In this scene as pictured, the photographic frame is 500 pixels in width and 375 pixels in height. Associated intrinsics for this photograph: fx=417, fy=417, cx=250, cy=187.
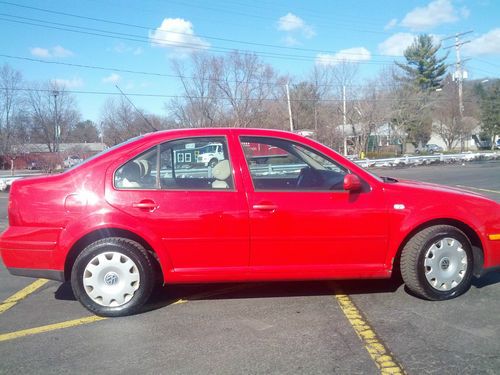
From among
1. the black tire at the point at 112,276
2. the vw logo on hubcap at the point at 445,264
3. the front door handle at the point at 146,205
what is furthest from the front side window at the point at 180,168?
the vw logo on hubcap at the point at 445,264

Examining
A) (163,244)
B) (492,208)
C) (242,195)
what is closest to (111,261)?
(163,244)

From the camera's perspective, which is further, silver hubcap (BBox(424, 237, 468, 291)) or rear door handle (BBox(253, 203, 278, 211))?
silver hubcap (BBox(424, 237, 468, 291))

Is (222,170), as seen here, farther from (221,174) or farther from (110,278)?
(110,278)

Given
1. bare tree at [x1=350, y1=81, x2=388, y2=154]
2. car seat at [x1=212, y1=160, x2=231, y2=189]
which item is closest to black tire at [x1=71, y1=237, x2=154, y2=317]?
car seat at [x1=212, y1=160, x2=231, y2=189]

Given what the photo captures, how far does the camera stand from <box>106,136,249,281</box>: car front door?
3525 millimetres

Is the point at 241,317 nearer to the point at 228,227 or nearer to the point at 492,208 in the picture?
the point at 228,227

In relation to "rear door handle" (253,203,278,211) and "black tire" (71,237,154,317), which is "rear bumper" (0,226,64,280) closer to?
"black tire" (71,237,154,317)

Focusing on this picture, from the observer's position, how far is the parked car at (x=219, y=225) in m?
3.53

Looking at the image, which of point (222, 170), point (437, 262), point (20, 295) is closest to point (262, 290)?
point (222, 170)

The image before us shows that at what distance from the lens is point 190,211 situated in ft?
11.6

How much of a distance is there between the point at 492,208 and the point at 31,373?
399cm

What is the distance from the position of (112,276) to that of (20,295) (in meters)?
1.42

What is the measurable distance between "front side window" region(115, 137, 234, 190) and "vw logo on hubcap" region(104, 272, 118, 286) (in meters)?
0.75

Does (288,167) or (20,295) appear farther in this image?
(20,295)
